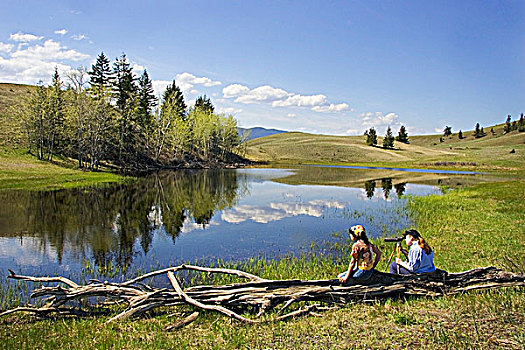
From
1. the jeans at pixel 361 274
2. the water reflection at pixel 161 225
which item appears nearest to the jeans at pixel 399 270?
the jeans at pixel 361 274

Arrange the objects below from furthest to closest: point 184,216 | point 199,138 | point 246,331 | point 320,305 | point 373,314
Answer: point 199,138, point 184,216, point 320,305, point 373,314, point 246,331

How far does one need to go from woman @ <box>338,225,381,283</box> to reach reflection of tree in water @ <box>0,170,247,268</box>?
971 cm

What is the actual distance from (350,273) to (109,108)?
2442 inches

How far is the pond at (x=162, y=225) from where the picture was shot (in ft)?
49.6

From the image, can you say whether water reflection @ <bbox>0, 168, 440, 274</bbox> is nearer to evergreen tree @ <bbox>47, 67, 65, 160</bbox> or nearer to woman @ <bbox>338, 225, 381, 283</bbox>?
woman @ <bbox>338, 225, 381, 283</bbox>

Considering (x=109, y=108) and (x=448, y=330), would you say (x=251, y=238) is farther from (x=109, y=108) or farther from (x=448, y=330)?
(x=109, y=108)

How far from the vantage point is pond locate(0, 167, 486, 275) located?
49.6 ft

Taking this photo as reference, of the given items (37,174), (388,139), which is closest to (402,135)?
(388,139)

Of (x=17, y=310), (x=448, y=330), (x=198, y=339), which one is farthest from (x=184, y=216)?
(x=448, y=330)

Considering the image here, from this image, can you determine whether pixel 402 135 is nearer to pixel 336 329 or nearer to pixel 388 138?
pixel 388 138

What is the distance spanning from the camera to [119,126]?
68.9m

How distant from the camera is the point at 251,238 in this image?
62.2 feet

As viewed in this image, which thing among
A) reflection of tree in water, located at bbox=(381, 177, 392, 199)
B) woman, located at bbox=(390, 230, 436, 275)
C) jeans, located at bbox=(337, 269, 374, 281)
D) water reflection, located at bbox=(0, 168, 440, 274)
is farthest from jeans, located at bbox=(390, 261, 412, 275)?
reflection of tree in water, located at bbox=(381, 177, 392, 199)

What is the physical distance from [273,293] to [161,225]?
1510 cm
